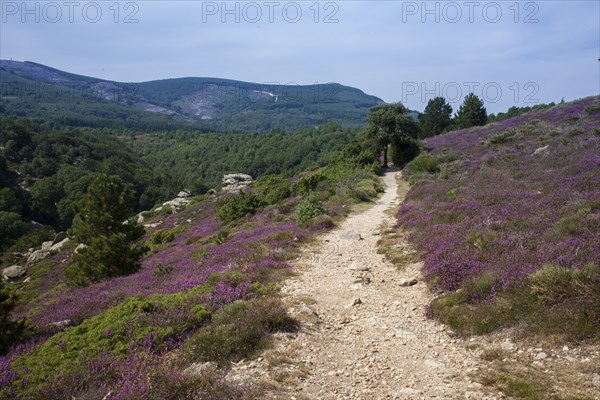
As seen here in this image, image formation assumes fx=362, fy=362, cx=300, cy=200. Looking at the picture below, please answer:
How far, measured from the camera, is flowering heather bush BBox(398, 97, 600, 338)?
7.95 m

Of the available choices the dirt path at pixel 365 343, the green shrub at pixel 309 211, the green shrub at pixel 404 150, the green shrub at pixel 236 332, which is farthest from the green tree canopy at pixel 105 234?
the green shrub at pixel 404 150

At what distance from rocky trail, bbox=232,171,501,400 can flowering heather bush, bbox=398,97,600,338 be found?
4.17 feet

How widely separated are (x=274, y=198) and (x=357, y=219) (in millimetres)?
15869

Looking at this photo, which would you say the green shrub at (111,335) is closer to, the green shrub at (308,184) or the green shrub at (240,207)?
the green shrub at (308,184)

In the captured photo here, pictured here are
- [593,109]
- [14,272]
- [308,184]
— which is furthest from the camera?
[14,272]

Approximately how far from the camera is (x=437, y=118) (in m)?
76.6

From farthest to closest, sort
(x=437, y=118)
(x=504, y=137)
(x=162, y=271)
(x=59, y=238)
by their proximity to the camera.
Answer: (x=437, y=118) → (x=59, y=238) → (x=504, y=137) → (x=162, y=271)

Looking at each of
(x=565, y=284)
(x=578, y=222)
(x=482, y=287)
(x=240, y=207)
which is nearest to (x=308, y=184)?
(x=240, y=207)

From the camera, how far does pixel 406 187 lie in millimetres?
29000

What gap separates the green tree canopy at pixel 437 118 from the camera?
7650cm

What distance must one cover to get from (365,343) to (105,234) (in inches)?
638

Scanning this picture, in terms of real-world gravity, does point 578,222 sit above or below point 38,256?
above

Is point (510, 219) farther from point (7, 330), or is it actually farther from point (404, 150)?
point (404, 150)

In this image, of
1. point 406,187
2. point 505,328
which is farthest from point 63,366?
point 406,187
